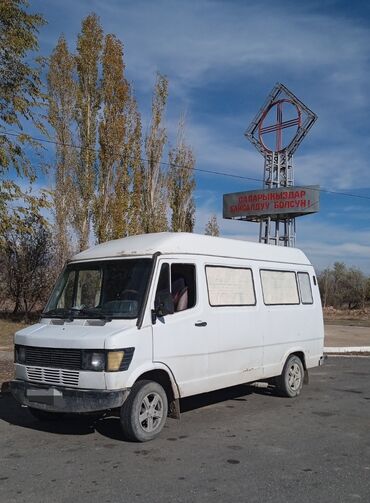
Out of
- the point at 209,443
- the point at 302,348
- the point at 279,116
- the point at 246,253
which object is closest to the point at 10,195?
the point at 246,253

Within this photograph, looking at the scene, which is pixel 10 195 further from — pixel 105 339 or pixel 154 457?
pixel 154 457

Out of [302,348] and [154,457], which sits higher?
[302,348]

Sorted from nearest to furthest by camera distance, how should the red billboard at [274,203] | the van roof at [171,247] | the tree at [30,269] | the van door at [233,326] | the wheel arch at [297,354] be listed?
the van roof at [171,247] → the van door at [233,326] → the wheel arch at [297,354] → the tree at [30,269] → the red billboard at [274,203]

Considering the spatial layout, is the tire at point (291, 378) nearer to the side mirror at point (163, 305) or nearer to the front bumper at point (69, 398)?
the side mirror at point (163, 305)

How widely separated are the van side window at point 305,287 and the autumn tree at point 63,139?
13.8 meters

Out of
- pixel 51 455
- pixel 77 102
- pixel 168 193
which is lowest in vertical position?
pixel 51 455

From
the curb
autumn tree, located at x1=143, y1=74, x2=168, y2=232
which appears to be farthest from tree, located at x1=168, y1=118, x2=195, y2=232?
the curb

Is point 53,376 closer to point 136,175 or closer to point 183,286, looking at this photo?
point 183,286

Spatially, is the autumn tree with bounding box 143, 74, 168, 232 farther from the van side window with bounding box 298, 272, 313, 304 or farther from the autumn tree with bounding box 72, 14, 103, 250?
the van side window with bounding box 298, 272, 313, 304

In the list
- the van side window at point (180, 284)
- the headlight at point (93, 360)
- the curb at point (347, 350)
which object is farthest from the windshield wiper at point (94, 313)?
the curb at point (347, 350)

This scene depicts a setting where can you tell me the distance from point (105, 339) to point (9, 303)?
20.0m

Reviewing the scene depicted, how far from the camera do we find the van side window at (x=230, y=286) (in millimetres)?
7449

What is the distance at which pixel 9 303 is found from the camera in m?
24.6

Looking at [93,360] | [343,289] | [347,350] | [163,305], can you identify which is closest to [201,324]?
[163,305]
